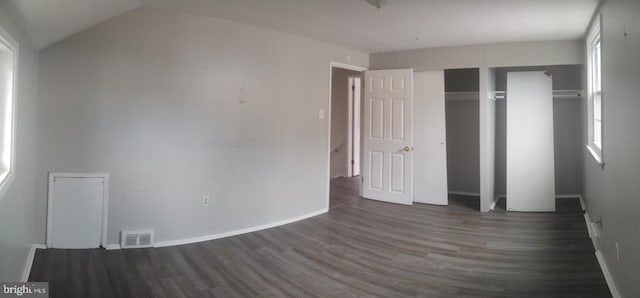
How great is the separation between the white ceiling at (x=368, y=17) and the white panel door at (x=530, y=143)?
0.71 metres

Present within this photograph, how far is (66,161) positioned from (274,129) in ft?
6.51

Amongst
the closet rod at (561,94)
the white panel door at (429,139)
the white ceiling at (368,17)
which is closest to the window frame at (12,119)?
the white ceiling at (368,17)

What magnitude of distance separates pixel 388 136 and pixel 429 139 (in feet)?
1.90

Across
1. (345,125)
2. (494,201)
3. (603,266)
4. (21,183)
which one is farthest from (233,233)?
(345,125)

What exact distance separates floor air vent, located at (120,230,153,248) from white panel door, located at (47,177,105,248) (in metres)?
0.21

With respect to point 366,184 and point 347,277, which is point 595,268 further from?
point 366,184

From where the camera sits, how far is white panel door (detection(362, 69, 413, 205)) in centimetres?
529

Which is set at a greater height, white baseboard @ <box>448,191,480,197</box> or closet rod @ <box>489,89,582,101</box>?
closet rod @ <box>489,89,582,101</box>

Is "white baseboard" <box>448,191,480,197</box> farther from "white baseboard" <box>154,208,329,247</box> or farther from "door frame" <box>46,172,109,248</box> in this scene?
"door frame" <box>46,172,109,248</box>

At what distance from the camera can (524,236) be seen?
3916mm

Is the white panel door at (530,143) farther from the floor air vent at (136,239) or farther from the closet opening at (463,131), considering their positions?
the floor air vent at (136,239)

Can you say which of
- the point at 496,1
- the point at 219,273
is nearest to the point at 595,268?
the point at 496,1

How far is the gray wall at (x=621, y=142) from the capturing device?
2.01 m

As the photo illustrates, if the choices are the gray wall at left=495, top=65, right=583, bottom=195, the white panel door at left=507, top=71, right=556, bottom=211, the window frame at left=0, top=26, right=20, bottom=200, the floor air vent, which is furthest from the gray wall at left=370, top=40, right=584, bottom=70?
the window frame at left=0, top=26, right=20, bottom=200
